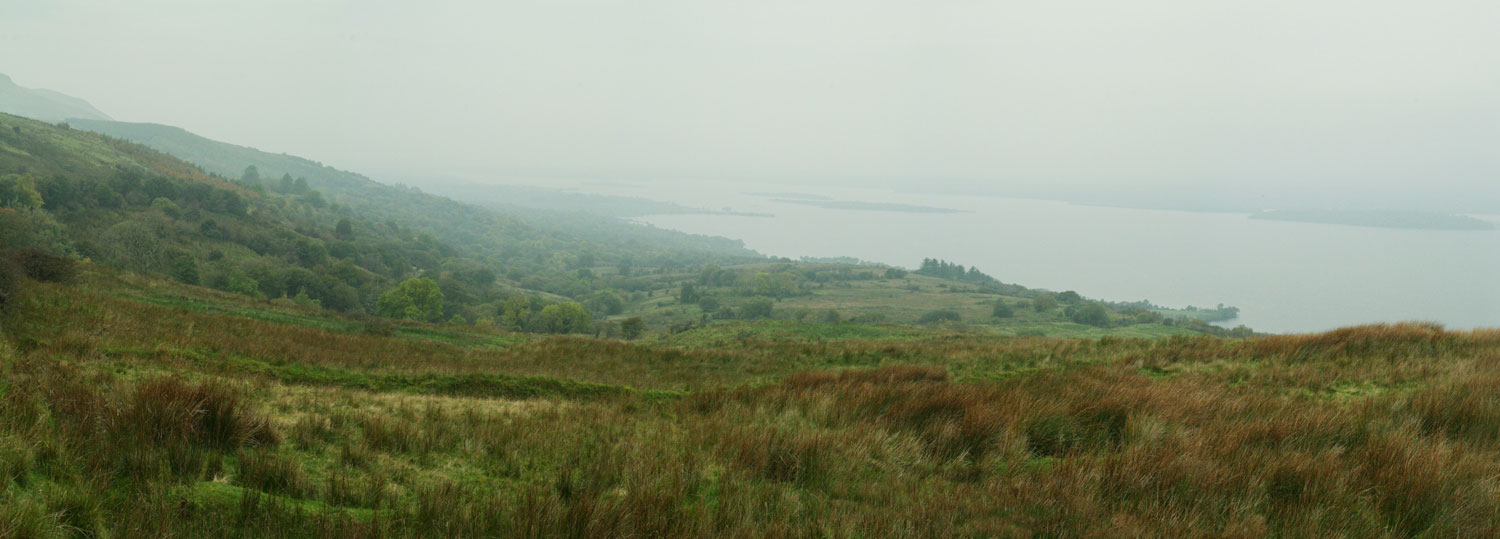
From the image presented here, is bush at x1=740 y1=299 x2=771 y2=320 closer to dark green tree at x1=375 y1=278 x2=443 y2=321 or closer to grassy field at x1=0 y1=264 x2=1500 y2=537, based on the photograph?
dark green tree at x1=375 y1=278 x2=443 y2=321

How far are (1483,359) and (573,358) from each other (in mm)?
19495

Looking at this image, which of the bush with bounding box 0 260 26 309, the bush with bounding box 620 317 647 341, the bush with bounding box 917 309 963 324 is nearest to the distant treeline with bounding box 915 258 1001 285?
the bush with bounding box 917 309 963 324

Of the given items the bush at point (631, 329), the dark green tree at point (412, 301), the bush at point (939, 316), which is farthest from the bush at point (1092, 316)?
the dark green tree at point (412, 301)

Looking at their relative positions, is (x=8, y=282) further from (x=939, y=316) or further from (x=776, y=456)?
(x=939, y=316)

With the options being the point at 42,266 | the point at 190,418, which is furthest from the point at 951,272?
the point at 190,418

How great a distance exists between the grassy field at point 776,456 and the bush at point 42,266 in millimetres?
12206

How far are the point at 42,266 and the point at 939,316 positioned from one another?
89.2 meters

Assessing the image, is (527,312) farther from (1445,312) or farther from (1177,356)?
(1445,312)

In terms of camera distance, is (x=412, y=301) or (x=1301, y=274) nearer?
(x=412, y=301)

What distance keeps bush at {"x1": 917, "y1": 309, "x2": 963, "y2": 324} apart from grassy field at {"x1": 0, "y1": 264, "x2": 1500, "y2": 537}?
80894mm

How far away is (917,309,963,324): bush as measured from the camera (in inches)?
3457

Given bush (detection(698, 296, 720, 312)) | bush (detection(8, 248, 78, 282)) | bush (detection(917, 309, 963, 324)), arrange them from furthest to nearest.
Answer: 1. bush (detection(698, 296, 720, 312))
2. bush (detection(917, 309, 963, 324))
3. bush (detection(8, 248, 78, 282))

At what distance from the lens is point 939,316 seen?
296ft

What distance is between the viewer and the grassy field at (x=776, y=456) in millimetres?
2943
